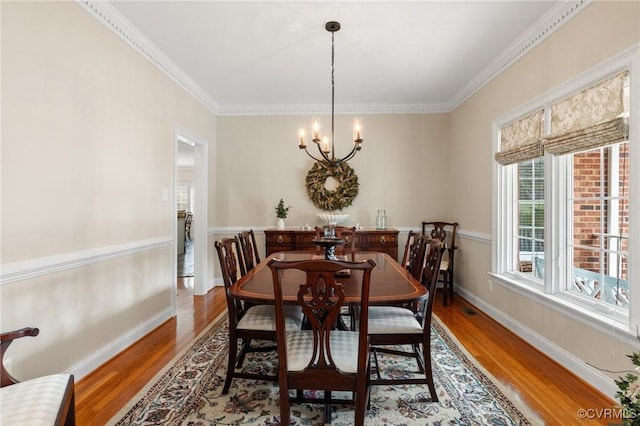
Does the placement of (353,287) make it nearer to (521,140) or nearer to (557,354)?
(557,354)

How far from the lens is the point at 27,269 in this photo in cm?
184

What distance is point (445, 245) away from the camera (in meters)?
3.65

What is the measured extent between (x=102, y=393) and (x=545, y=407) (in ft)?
9.06

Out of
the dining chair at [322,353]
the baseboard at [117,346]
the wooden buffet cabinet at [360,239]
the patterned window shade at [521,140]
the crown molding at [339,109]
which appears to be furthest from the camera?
the crown molding at [339,109]

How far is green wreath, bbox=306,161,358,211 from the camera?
185 inches

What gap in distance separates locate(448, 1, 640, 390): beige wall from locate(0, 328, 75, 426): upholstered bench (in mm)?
2926

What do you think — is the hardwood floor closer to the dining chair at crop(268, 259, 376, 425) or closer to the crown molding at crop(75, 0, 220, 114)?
the dining chair at crop(268, 259, 376, 425)

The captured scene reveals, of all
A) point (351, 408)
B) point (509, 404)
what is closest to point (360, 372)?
point (351, 408)

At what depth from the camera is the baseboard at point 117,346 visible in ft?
7.35

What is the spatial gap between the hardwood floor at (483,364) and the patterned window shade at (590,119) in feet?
5.29

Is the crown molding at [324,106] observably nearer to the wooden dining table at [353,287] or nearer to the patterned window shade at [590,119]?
the patterned window shade at [590,119]

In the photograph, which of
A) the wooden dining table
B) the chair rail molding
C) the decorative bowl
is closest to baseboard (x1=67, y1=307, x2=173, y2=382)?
the chair rail molding
